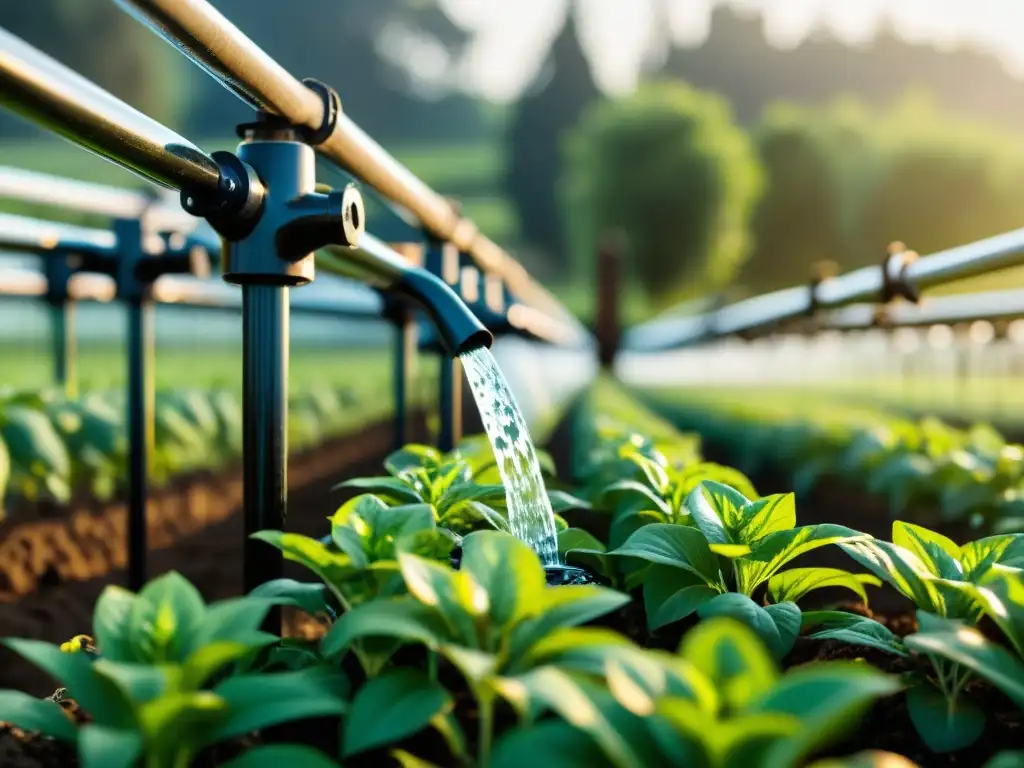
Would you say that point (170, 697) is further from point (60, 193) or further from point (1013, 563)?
point (60, 193)

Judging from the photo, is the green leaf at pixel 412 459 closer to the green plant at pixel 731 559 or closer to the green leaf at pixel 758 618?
the green plant at pixel 731 559

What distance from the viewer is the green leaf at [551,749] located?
27.6 inches

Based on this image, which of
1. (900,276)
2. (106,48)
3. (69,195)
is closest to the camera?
(900,276)

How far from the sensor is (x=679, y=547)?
1193mm

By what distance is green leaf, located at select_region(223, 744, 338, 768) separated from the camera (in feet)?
2.46

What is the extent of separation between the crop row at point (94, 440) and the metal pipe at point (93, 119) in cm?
166

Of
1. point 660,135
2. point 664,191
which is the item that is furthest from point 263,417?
point 660,135

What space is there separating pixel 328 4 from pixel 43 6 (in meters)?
26.2

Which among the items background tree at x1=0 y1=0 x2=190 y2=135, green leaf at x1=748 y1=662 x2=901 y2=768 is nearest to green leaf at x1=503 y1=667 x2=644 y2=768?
green leaf at x1=748 y1=662 x2=901 y2=768

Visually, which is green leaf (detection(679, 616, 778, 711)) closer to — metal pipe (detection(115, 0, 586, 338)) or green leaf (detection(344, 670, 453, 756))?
green leaf (detection(344, 670, 453, 756))

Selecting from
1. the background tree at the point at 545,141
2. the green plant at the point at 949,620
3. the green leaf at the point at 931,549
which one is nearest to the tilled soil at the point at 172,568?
the green plant at the point at 949,620

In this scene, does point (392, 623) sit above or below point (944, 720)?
above

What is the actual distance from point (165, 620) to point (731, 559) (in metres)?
0.73

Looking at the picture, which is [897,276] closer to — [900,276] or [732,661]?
[900,276]
